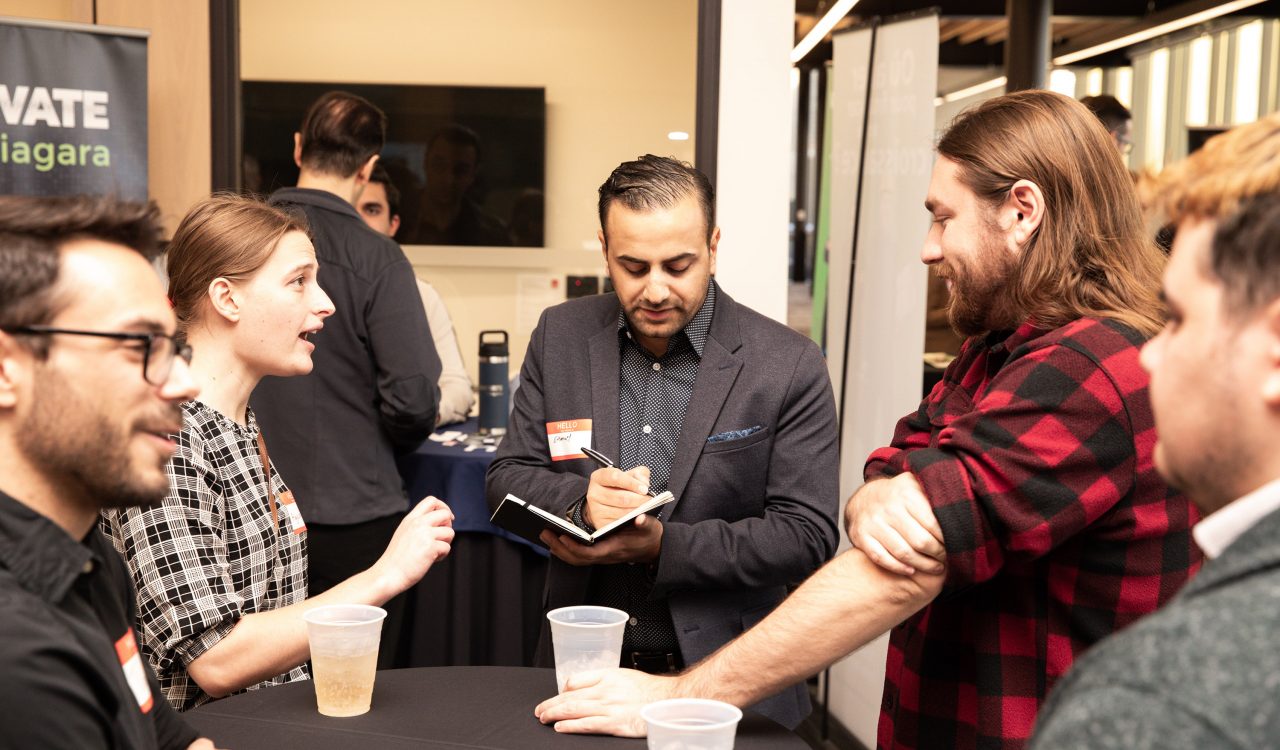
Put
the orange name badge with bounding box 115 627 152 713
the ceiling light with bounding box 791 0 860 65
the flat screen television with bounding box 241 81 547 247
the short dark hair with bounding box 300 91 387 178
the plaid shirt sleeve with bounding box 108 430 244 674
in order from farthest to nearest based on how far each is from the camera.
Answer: the ceiling light with bounding box 791 0 860 65
the flat screen television with bounding box 241 81 547 247
the short dark hair with bounding box 300 91 387 178
the plaid shirt sleeve with bounding box 108 430 244 674
the orange name badge with bounding box 115 627 152 713

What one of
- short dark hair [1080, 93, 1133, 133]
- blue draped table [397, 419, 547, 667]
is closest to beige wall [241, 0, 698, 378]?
short dark hair [1080, 93, 1133, 133]

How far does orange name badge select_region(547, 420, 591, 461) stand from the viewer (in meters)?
2.40

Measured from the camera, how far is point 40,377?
125cm

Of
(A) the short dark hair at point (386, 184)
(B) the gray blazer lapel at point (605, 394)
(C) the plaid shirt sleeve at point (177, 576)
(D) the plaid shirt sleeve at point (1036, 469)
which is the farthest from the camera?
(A) the short dark hair at point (386, 184)

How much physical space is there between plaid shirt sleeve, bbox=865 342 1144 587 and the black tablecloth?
40 cm

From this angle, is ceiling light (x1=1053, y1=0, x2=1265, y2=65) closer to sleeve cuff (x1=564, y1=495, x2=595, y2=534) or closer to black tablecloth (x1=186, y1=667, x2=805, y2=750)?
sleeve cuff (x1=564, y1=495, x2=595, y2=534)

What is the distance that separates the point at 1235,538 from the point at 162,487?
109 cm

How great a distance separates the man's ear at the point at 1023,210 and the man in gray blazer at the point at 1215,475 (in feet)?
2.44

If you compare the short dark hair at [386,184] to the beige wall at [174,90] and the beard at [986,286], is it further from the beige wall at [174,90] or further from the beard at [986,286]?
the beard at [986,286]

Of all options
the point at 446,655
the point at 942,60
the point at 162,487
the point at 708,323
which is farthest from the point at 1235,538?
the point at 942,60

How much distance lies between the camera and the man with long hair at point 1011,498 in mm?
1592

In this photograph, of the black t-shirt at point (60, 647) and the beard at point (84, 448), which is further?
the beard at point (84, 448)

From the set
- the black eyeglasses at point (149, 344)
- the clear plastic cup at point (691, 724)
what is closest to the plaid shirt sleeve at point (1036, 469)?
the clear plastic cup at point (691, 724)

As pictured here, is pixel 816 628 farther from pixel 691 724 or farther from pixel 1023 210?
pixel 1023 210
